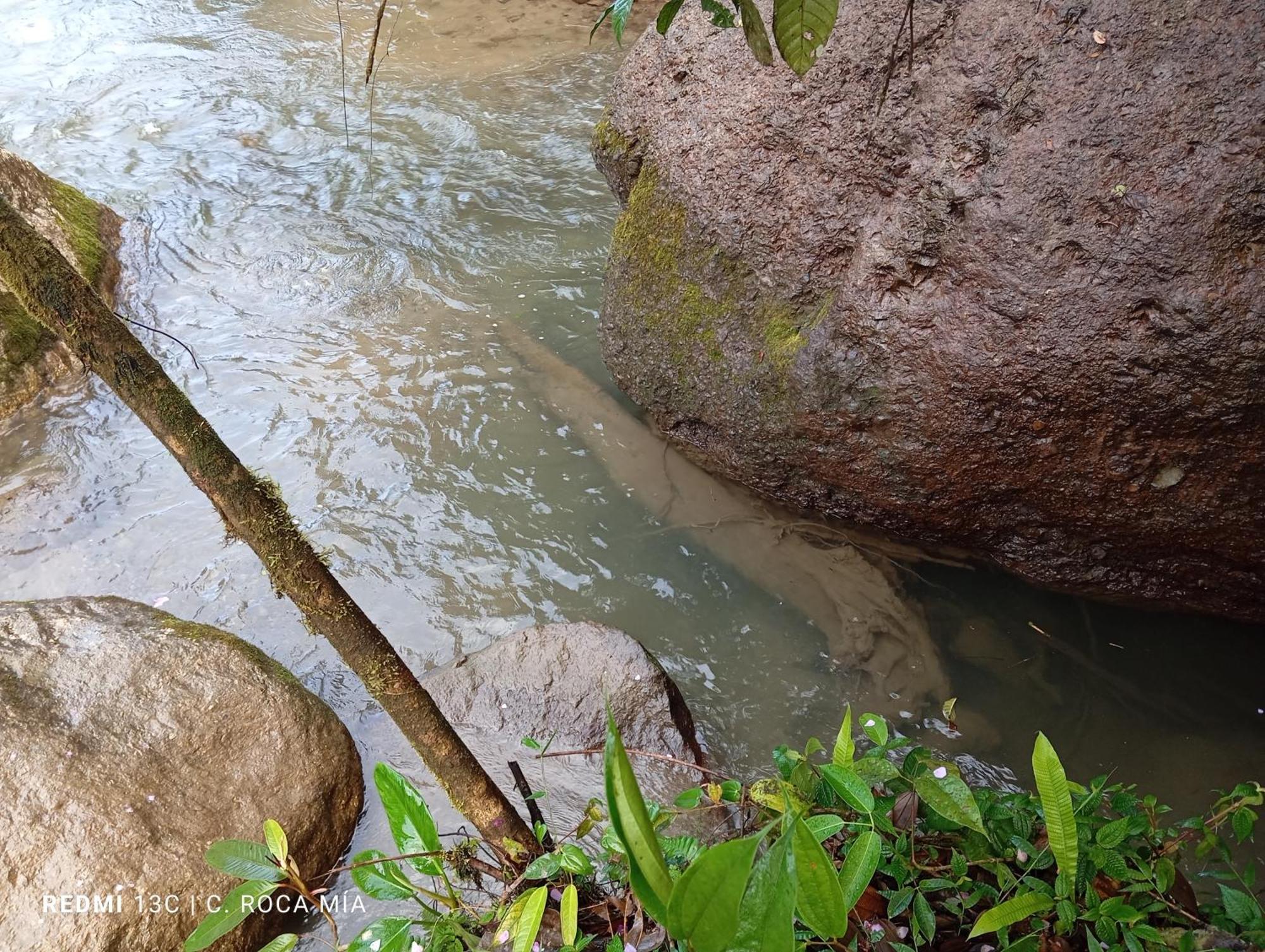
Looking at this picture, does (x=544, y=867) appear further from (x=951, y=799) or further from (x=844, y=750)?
(x=951, y=799)

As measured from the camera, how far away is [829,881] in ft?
3.51

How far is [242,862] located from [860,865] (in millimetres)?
1031

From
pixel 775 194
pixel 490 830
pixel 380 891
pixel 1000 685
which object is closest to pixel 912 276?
pixel 775 194

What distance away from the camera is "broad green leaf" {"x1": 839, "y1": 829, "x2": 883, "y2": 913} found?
138 centimetres

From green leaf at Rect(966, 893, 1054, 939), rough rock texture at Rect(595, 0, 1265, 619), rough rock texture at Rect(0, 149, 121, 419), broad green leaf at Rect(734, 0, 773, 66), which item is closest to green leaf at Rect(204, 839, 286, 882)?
green leaf at Rect(966, 893, 1054, 939)

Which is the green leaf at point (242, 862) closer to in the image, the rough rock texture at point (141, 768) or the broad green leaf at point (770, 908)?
the rough rock texture at point (141, 768)

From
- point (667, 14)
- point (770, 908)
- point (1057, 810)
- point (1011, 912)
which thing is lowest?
point (1011, 912)

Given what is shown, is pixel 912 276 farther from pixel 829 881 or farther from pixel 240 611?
pixel 240 611

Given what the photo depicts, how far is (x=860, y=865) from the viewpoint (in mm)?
1407

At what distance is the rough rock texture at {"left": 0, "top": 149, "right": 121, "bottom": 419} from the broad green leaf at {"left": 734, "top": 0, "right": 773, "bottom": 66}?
350cm

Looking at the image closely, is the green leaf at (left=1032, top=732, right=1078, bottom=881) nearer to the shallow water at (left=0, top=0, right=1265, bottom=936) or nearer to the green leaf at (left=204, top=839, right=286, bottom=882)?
the green leaf at (left=204, top=839, right=286, bottom=882)

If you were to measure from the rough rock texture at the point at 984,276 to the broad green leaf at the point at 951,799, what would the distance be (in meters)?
1.50

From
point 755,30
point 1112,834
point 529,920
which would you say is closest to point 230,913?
point 529,920

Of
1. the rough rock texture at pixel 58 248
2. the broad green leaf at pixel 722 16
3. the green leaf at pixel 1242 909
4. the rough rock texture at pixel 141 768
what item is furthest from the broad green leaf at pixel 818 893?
the rough rock texture at pixel 58 248
